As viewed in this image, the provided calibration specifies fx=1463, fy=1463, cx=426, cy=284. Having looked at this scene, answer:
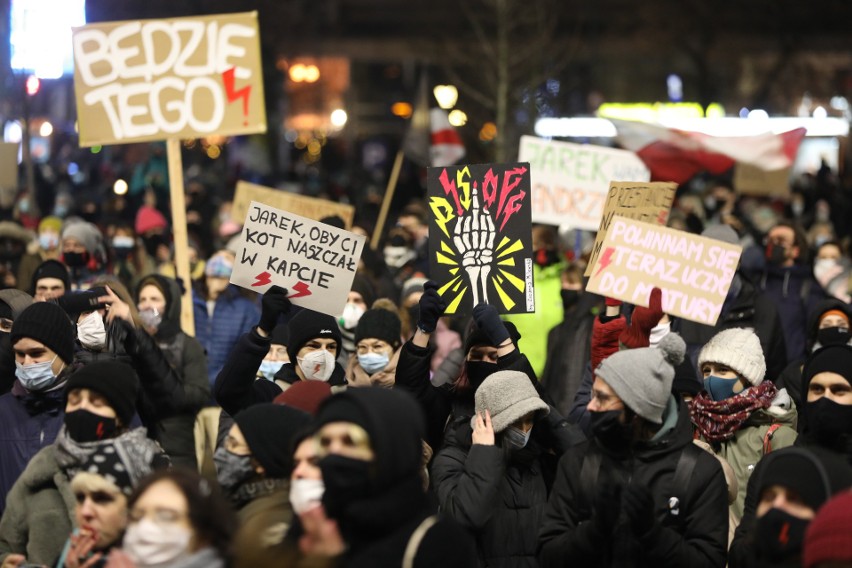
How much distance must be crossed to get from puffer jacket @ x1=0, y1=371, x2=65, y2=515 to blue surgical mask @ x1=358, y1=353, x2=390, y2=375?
5.42 ft

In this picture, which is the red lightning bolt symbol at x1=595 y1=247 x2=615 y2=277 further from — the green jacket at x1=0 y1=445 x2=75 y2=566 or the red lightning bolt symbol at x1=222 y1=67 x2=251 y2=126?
the red lightning bolt symbol at x1=222 y1=67 x2=251 y2=126

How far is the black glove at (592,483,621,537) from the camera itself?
4879 millimetres

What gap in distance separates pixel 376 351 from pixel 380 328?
0.41 ft

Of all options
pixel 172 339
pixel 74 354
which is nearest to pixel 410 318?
pixel 172 339

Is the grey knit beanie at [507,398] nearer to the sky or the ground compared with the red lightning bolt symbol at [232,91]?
nearer to the ground

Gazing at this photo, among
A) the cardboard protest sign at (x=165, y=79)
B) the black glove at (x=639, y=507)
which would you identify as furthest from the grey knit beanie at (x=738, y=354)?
the cardboard protest sign at (x=165, y=79)

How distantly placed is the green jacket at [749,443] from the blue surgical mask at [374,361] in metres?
1.73

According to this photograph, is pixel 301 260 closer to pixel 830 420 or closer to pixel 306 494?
pixel 830 420

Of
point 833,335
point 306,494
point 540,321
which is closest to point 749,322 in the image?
point 833,335

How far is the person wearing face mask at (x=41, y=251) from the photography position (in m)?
12.2

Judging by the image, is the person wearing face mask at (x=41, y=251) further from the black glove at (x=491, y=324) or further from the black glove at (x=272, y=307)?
the black glove at (x=491, y=324)

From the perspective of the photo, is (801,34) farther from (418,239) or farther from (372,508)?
(372,508)

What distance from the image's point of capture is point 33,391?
6227 mm

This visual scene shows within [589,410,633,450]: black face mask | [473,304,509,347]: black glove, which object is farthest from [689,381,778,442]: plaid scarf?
[589,410,633,450]: black face mask
